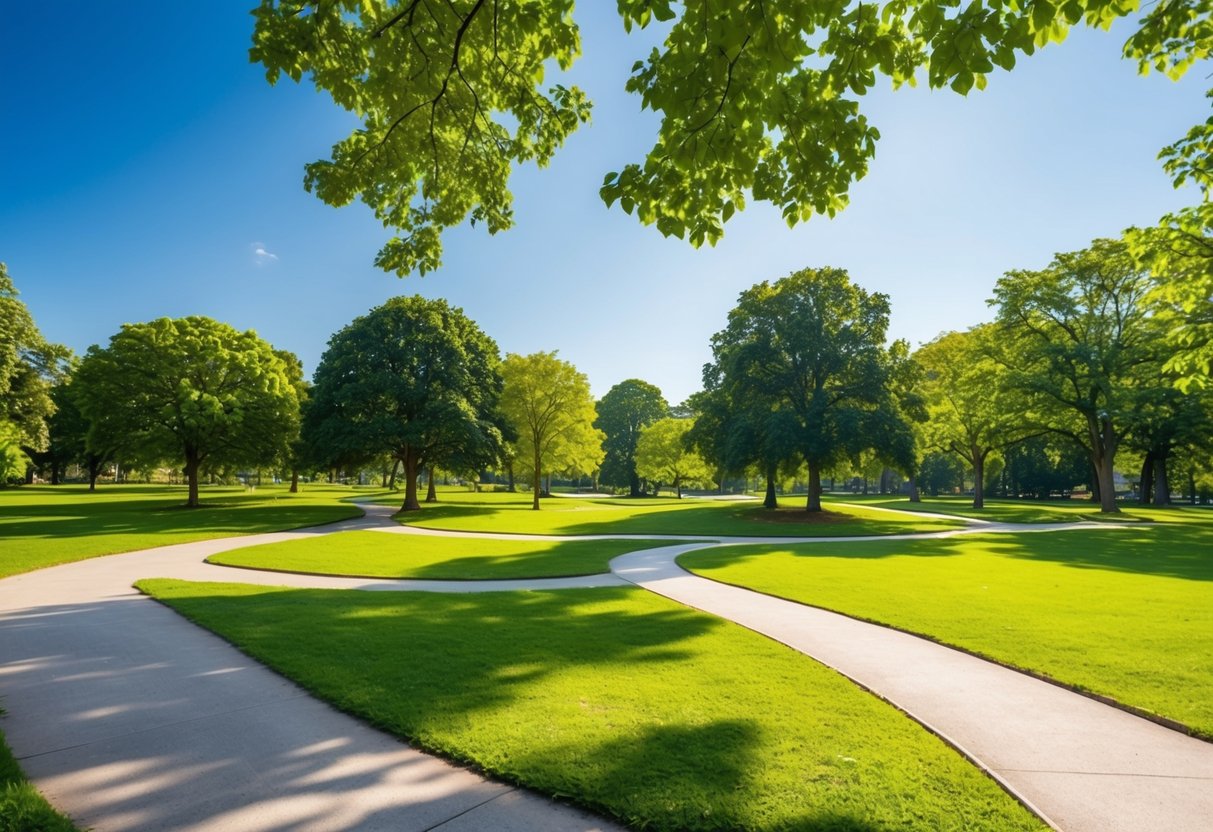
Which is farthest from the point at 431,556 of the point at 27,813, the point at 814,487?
the point at 814,487

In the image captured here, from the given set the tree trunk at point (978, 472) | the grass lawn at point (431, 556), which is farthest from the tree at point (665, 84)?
the tree trunk at point (978, 472)

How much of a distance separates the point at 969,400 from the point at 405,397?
3947 centimetres

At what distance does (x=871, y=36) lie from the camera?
444 cm

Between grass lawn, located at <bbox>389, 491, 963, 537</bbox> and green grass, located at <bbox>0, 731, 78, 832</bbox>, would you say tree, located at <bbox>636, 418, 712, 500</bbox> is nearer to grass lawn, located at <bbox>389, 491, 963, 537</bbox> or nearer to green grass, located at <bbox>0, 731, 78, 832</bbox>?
grass lawn, located at <bbox>389, 491, 963, 537</bbox>

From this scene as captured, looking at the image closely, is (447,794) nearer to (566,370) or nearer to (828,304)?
(828,304)

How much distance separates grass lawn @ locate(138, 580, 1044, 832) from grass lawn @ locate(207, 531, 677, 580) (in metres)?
4.75

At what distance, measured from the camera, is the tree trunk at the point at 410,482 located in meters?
31.7

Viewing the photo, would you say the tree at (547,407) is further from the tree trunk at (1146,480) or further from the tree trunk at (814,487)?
the tree trunk at (1146,480)

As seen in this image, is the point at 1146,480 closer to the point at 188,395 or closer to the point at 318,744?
the point at 318,744

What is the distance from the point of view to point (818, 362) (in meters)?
29.5

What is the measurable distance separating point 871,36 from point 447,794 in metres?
6.51

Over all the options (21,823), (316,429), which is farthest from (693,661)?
(316,429)

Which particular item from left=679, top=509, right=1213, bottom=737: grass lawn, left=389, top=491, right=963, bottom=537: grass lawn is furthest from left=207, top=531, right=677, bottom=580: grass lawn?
left=389, top=491, right=963, bottom=537: grass lawn

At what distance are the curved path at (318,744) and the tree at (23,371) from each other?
36644 millimetres
